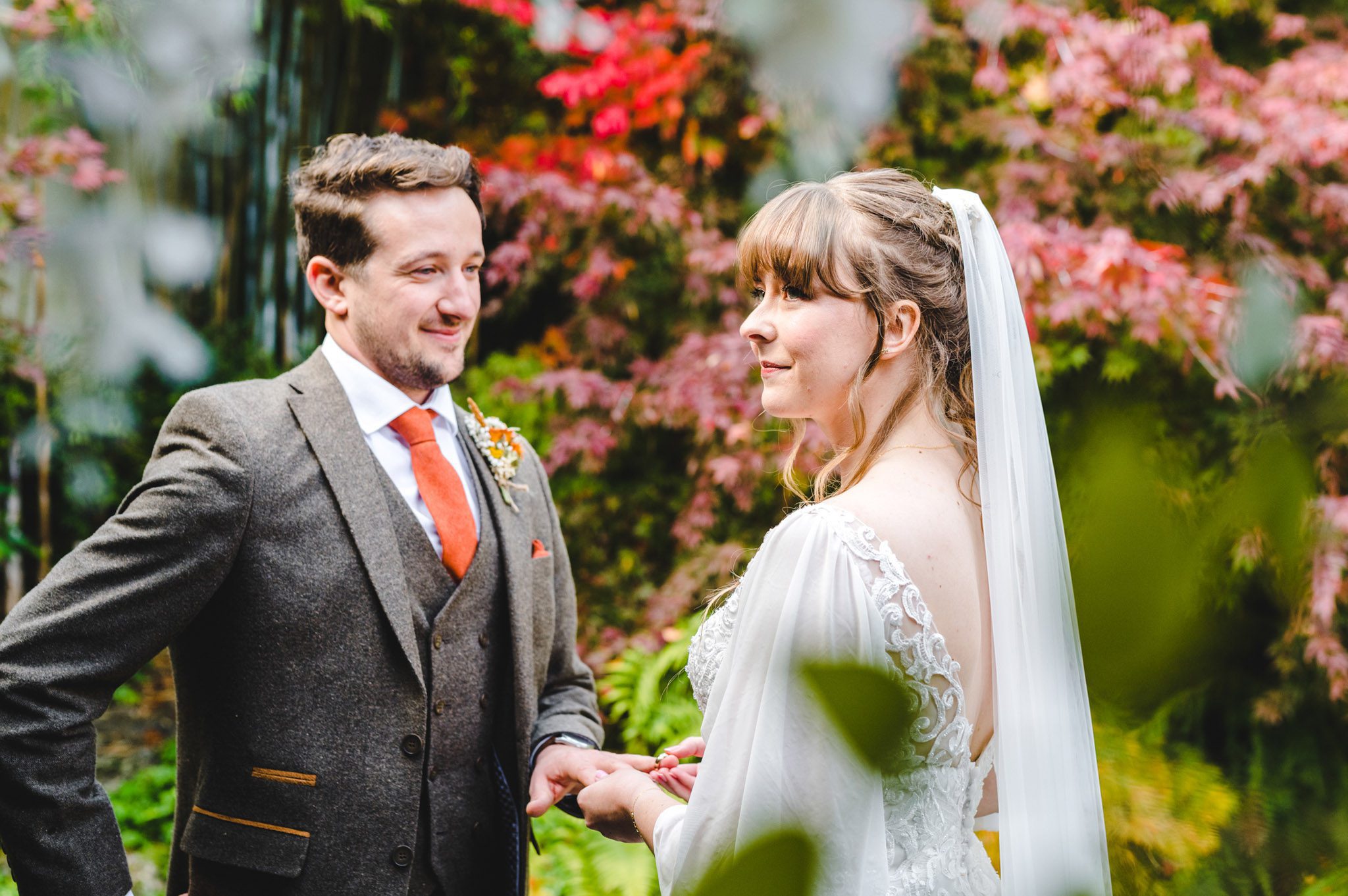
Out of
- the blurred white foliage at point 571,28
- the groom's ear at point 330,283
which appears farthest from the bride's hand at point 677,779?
the blurred white foliage at point 571,28

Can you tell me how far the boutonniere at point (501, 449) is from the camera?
2.12 metres

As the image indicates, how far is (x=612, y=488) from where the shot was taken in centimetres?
527

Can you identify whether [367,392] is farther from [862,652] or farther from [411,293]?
[862,652]

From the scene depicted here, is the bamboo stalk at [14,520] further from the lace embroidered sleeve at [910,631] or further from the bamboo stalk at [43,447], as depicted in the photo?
the lace embroidered sleeve at [910,631]

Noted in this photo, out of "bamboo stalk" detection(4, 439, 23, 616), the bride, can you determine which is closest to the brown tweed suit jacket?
the bride

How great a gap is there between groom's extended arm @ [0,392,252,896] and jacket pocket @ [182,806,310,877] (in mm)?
132

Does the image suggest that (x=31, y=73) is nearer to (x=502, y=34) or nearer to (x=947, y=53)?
(x=502, y=34)

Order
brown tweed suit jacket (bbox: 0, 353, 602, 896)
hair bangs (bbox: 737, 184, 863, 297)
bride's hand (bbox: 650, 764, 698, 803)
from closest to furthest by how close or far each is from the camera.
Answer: brown tweed suit jacket (bbox: 0, 353, 602, 896) < hair bangs (bbox: 737, 184, 863, 297) < bride's hand (bbox: 650, 764, 698, 803)

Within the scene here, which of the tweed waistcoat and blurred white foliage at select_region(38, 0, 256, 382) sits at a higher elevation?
blurred white foliage at select_region(38, 0, 256, 382)

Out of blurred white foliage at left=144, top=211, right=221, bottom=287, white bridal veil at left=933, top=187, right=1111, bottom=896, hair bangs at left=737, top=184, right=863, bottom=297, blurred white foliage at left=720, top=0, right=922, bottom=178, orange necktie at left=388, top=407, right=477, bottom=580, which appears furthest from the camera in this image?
blurred white foliage at left=144, top=211, right=221, bottom=287

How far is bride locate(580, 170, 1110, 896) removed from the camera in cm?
131

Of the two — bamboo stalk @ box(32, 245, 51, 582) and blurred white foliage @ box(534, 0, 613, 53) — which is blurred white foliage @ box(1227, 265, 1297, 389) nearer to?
blurred white foliage @ box(534, 0, 613, 53)

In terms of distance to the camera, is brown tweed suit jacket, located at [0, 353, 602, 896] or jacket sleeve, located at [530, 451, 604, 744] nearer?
brown tweed suit jacket, located at [0, 353, 602, 896]

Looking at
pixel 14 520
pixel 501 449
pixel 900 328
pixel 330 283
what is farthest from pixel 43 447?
pixel 900 328
